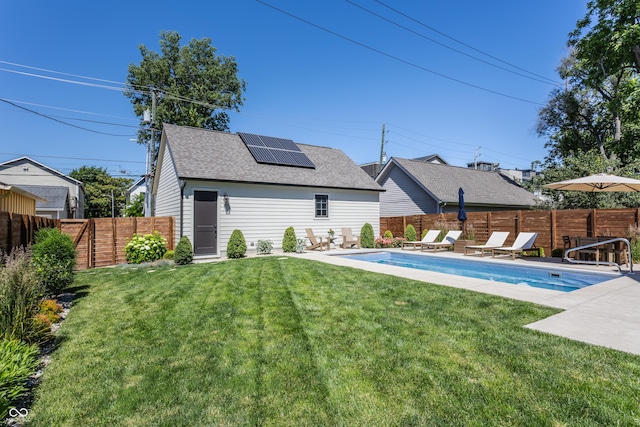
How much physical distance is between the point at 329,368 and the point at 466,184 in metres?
22.6

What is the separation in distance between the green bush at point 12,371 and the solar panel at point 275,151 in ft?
43.1

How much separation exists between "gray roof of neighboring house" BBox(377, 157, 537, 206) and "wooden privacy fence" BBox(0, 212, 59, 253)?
18.3 m

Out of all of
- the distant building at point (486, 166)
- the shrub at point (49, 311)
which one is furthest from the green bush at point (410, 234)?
the distant building at point (486, 166)

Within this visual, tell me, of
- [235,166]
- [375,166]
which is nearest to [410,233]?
[235,166]

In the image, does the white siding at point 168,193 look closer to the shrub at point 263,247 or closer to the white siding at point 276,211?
the white siding at point 276,211

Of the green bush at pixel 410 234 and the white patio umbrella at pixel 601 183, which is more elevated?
the white patio umbrella at pixel 601 183

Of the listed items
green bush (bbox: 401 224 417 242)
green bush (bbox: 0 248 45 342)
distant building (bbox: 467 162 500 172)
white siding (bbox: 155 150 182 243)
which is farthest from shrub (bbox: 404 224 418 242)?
distant building (bbox: 467 162 500 172)

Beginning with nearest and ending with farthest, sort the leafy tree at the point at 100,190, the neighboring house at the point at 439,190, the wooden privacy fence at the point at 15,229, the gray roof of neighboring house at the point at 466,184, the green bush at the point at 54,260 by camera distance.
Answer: the green bush at the point at 54,260 → the wooden privacy fence at the point at 15,229 → the neighboring house at the point at 439,190 → the gray roof of neighboring house at the point at 466,184 → the leafy tree at the point at 100,190

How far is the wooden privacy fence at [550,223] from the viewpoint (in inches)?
436

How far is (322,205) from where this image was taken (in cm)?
1656

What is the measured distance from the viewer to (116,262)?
1183 centimetres

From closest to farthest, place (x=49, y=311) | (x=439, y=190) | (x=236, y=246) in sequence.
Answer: (x=49, y=311), (x=236, y=246), (x=439, y=190)

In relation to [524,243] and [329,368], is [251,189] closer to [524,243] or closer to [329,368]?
[524,243]

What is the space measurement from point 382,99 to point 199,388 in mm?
21611
